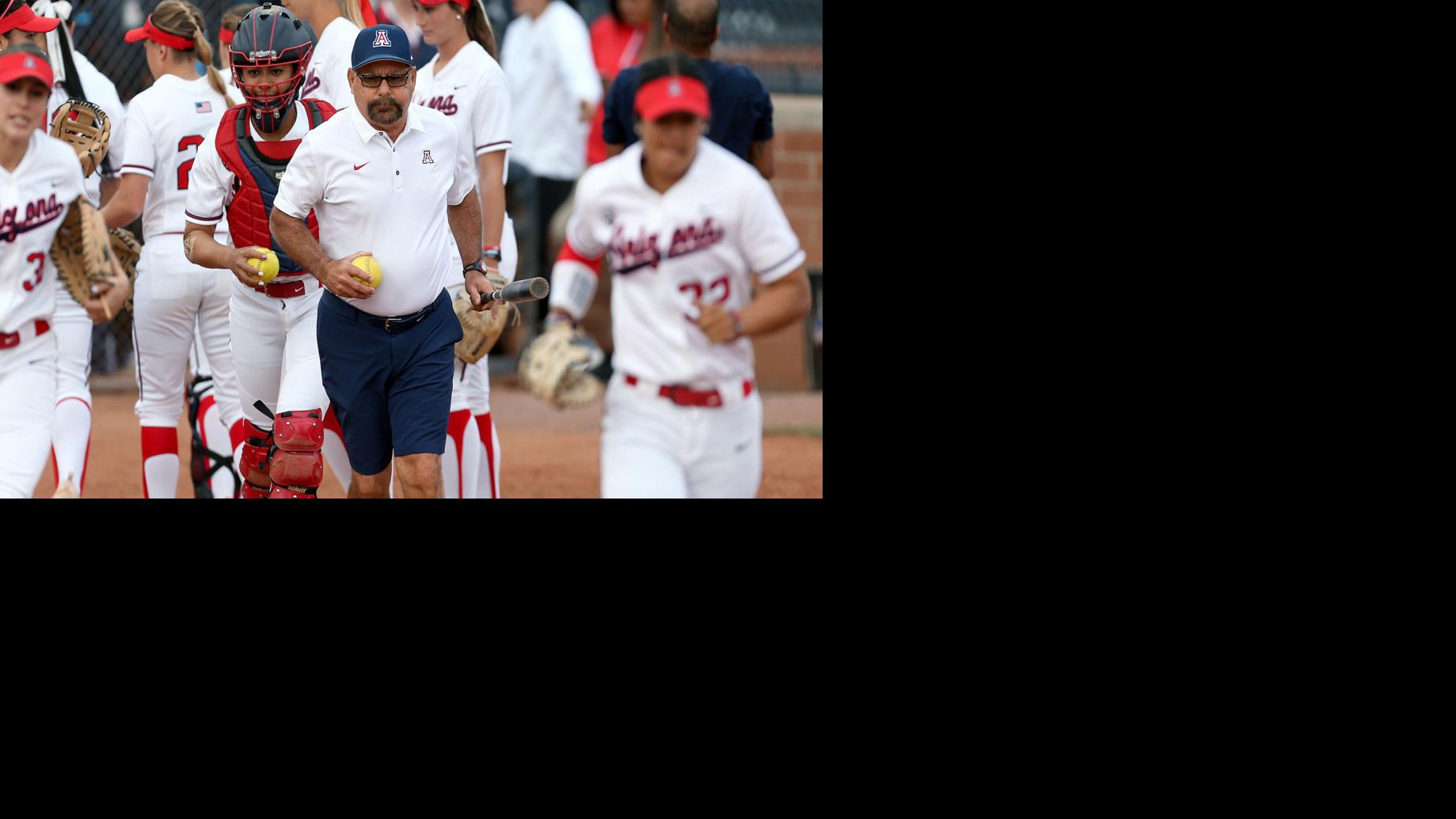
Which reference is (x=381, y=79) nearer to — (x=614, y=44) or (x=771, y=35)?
(x=614, y=44)

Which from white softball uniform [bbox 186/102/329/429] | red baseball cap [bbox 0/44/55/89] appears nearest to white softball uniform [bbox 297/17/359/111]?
white softball uniform [bbox 186/102/329/429]

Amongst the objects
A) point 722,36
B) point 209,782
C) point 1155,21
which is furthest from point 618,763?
point 722,36

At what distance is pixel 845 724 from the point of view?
13.8 ft

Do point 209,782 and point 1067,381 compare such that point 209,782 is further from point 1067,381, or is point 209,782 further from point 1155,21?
point 1155,21

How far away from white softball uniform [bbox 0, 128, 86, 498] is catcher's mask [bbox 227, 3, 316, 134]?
0.53 meters

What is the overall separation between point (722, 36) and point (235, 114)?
4879 millimetres

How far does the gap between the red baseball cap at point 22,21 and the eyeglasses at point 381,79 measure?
4.14 feet

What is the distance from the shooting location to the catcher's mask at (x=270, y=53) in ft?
15.8

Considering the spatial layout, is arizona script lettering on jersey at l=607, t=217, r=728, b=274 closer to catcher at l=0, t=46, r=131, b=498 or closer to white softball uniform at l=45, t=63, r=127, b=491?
catcher at l=0, t=46, r=131, b=498

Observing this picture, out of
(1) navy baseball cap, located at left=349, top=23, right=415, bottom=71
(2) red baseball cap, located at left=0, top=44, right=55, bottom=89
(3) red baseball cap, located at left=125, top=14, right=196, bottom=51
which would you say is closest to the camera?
(1) navy baseball cap, located at left=349, top=23, right=415, bottom=71

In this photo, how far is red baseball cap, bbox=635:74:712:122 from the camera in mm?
4082

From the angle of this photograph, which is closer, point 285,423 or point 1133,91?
point 1133,91

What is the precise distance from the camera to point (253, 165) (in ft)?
16.3

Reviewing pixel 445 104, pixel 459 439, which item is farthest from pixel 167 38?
pixel 459 439
